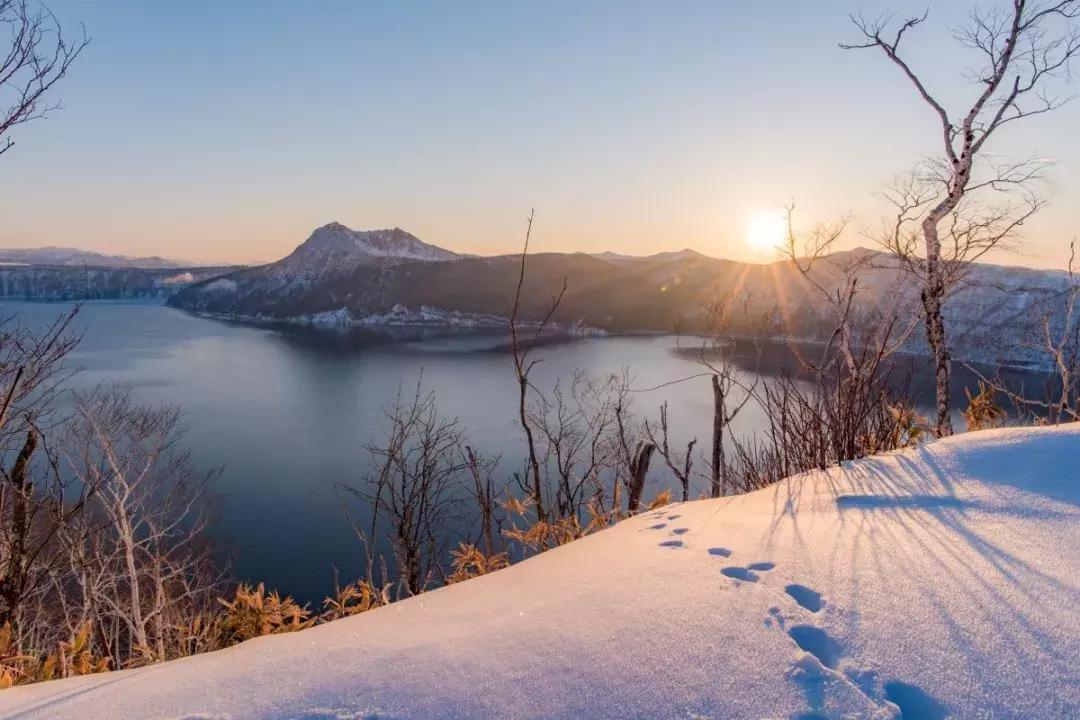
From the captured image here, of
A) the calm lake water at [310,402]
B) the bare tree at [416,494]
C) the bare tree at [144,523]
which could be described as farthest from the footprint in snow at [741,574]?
the bare tree at [144,523]

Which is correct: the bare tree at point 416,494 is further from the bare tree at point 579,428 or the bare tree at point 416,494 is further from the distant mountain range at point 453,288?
the distant mountain range at point 453,288

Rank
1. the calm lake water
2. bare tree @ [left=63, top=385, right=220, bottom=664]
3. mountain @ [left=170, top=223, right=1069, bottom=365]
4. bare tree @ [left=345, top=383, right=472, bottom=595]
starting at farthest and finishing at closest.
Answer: mountain @ [left=170, top=223, right=1069, bottom=365] < the calm lake water < bare tree @ [left=63, top=385, right=220, bottom=664] < bare tree @ [left=345, top=383, right=472, bottom=595]

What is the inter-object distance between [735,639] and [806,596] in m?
0.38

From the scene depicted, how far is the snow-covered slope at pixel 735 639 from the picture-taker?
1.35 meters

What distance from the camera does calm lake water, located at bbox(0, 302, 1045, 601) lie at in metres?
20.5

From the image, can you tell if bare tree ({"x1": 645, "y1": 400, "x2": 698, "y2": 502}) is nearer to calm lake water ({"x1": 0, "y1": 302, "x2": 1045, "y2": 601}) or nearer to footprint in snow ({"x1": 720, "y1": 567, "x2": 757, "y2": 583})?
footprint in snow ({"x1": 720, "y1": 567, "x2": 757, "y2": 583})

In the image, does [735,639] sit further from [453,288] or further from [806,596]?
[453,288]

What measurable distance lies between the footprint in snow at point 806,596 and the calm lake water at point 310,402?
25.5ft

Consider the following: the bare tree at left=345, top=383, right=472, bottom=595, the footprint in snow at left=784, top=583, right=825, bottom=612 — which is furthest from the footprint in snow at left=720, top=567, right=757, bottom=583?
the bare tree at left=345, top=383, right=472, bottom=595

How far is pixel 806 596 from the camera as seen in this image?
1807mm

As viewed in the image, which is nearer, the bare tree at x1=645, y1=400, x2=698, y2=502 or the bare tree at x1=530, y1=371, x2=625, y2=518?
the bare tree at x1=645, y1=400, x2=698, y2=502

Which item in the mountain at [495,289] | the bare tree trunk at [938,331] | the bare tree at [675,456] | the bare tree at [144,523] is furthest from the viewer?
the mountain at [495,289]

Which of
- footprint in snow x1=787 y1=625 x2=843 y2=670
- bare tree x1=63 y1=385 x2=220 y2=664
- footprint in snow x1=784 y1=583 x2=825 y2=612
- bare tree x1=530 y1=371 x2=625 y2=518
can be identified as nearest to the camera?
footprint in snow x1=787 y1=625 x2=843 y2=670

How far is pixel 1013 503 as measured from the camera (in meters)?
2.24
